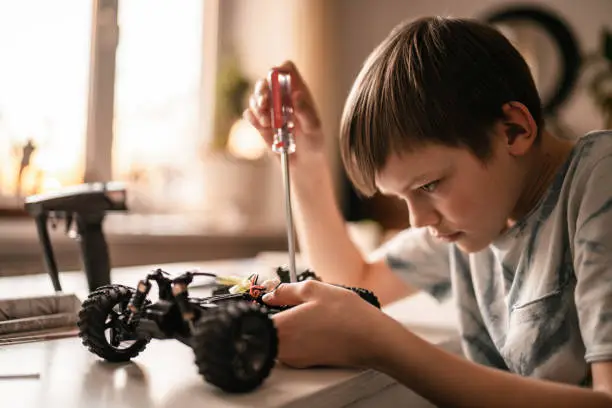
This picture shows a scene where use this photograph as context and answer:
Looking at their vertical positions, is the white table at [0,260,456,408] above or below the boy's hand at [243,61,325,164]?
below

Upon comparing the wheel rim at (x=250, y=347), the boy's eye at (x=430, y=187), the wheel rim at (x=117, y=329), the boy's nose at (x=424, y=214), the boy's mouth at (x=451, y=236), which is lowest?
the wheel rim at (x=117, y=329)

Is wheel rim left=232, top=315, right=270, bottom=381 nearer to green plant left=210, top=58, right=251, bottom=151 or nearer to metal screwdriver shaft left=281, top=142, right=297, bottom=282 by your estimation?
metal screwdriver shaft left=281, top=142, right=297, bottom=282

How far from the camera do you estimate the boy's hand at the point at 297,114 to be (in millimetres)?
916

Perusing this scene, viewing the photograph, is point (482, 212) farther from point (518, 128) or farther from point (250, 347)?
point (250, 347)

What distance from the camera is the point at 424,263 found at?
1062mm

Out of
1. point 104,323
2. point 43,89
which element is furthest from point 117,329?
point 43,89

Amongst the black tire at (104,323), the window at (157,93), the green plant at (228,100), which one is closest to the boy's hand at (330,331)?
the black tire at (104,323)

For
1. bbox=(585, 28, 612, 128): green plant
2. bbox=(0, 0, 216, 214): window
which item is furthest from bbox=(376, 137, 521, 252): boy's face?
bbox=(585, 28, 612, 128): green plant

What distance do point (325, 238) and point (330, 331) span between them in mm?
512

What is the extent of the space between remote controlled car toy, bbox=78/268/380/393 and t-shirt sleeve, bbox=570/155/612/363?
0.23m

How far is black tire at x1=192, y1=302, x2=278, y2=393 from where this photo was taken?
462mm

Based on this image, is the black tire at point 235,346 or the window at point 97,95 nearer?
the black tire at point 235,346

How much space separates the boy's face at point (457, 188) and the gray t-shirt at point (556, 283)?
5cm

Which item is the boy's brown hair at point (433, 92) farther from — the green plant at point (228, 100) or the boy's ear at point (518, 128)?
the green plant at point (228, 100)
